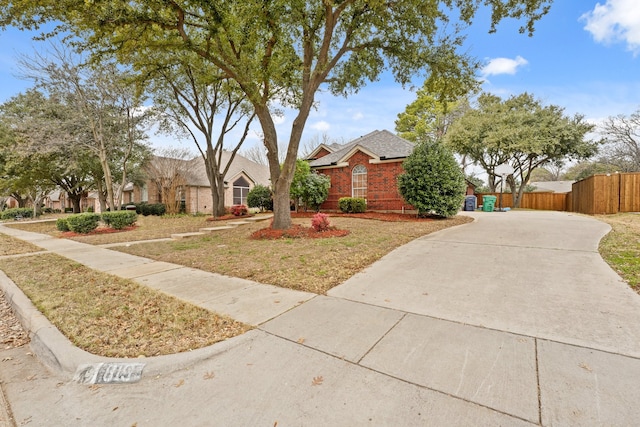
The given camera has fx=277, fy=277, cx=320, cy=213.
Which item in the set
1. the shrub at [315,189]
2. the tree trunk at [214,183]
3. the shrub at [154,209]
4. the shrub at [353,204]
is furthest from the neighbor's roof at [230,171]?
the shrub at [353,204]

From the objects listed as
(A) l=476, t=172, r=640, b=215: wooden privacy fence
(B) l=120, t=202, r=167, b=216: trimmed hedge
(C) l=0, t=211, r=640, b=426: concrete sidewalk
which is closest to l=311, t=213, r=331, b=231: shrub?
(C) l=0, t=211, r=640, b=426: concrete sidewalk

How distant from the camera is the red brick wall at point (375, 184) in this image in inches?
574

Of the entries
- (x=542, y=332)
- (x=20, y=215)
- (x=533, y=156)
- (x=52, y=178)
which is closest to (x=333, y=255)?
(x=542, y=332)

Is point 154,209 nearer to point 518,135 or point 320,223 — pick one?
point 320,223

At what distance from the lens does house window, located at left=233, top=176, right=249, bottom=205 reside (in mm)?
25172

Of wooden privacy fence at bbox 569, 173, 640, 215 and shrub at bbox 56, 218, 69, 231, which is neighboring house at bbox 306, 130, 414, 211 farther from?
shrub at bbox 56, 218, 69, 231

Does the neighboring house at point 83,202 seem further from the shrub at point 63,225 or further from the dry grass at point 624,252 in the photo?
the dry grass at point 624,252

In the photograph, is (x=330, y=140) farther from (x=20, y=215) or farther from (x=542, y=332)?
(x=542, y=332)

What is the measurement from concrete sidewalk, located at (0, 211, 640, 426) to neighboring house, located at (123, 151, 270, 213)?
20905 millimetres

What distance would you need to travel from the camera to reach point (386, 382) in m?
2.19

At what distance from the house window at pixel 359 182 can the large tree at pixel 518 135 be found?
521 inches


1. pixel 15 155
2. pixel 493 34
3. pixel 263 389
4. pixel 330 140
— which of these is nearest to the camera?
pixel 263 389

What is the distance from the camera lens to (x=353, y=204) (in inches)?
575

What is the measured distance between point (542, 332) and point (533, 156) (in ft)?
86.5
